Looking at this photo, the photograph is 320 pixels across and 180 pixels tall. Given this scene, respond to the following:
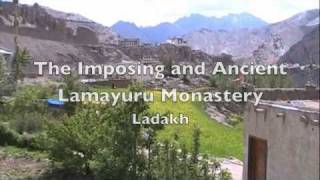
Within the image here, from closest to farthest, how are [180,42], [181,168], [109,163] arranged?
[181,168] < [109,163] < [180,42]

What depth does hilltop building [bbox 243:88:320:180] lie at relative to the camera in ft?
28.1

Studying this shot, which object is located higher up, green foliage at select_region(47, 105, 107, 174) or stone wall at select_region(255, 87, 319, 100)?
stone wall at select_region(255, 87, 319, 100)

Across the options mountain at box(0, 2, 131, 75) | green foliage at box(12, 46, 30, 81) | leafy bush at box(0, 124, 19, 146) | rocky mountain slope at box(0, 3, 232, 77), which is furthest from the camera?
rocky mountain slope at box(0, 3, 232, 77)

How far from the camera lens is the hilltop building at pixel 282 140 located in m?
8.58

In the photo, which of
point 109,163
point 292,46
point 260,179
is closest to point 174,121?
point 109,163

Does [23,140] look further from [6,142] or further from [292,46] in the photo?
[292,46]

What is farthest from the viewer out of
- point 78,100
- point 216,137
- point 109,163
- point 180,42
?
point 180,42

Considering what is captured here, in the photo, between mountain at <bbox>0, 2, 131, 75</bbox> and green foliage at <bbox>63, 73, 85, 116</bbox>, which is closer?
green foliage at <bbox>63, 73, 85, 116</bbox>

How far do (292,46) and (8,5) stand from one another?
3117cm

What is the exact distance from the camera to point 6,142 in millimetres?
20891

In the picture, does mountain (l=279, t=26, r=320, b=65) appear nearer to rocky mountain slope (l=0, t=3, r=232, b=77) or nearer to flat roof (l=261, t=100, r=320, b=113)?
flat roof (l=261, t=100, r=320, b=113)

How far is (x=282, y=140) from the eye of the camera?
966 cm

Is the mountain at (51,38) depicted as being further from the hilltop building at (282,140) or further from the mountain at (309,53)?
the hilltop building at (282,140)

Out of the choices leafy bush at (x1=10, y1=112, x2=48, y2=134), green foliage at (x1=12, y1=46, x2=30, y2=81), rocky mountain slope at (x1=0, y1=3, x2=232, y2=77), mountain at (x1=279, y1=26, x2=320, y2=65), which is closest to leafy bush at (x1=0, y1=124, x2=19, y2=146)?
leafy bush at (x1=10, y1=112, x2=48, y2=134)
